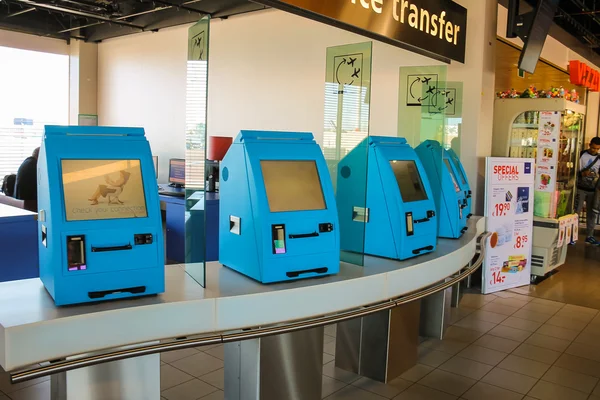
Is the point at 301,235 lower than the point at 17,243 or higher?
higher

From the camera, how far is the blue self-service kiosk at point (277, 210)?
2.24 m

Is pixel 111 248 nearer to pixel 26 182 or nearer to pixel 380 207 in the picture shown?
pixel 380 207

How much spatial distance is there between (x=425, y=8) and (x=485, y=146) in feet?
9.59

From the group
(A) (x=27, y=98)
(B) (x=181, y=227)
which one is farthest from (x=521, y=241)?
(A) (x=27, y=98)

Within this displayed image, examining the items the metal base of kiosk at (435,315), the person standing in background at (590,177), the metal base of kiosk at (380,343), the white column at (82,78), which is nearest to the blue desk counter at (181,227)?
the metal base of kiosk at (380,343)

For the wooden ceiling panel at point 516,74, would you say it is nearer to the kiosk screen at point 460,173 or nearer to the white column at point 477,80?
the white column at point 477,80

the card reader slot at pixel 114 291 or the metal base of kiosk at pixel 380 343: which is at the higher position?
the card reader slot at pixel 114 291

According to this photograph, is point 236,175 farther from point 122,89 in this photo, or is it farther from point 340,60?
point 122,89

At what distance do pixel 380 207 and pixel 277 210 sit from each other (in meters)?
0.83

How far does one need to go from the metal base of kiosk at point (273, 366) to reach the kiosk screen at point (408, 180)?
884mm

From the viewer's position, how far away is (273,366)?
264 cm

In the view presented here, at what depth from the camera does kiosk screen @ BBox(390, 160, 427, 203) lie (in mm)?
3031

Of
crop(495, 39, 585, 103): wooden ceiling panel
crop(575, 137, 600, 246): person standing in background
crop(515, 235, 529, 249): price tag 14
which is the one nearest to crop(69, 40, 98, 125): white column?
crop(495, 39, 585, 103): wooden ceiling panel

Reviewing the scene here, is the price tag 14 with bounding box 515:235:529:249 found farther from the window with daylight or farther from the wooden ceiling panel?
the window with daylight
